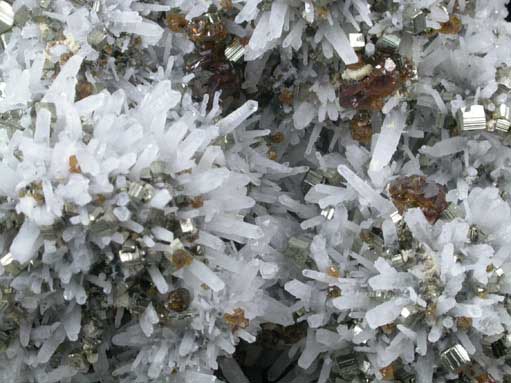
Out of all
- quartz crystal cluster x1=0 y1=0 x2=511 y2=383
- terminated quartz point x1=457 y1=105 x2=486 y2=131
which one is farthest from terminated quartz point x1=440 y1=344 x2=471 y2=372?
terminated quartz point x1=457 y1=105 x2=486 y2=131

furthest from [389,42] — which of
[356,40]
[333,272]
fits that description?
[333,272]

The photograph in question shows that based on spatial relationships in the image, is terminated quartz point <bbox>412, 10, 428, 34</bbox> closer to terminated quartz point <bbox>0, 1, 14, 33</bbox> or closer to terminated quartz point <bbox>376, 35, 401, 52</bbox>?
terminated quartz point <bbox>376, 35, 401, 52</bbox>

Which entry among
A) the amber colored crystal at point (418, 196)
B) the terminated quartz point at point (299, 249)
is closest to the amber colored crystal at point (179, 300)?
the terminated quartz point at point (299, 249)

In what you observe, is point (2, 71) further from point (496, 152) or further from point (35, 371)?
point (496, 152)

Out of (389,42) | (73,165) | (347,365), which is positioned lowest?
(347,365)

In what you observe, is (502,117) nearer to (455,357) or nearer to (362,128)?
(362,128)

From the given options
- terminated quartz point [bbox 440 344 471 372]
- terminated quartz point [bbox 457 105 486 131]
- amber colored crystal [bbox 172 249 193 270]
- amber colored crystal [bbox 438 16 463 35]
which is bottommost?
terminated quartz point [bbox 440 344 471 372]
